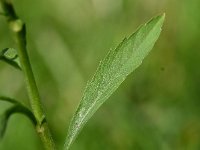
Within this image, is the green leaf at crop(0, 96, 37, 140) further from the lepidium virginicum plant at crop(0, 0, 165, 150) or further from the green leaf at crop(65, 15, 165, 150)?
the green leaf at crop(65, 15, 165, 150)

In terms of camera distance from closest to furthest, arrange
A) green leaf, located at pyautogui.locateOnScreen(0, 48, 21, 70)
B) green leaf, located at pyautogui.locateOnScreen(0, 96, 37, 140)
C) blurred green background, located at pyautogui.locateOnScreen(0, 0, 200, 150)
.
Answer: green leaf, located at pyautogui.locateOnScreen(0, 96, 37, 140) → green leaf, located at pyautogui.locateOnScreen(0, 48, 21, 70) → blurred green background, located at pyautogui.locateOnScreen(0, 0, 200, 150)

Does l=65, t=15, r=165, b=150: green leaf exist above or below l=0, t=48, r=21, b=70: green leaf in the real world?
above

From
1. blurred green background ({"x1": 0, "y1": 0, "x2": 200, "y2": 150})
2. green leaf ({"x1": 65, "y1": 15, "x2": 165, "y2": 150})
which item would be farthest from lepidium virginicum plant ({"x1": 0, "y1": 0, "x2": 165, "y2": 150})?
blurred green background ({"x1": 0, "y1": 0, "x2": 200, "y2": 150})

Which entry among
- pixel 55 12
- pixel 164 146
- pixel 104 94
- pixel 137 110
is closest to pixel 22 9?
pixel 55 12

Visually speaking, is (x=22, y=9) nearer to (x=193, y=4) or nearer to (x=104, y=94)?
(x=193, y=4)

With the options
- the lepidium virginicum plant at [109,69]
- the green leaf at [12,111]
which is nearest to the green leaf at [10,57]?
the lepidium virginicum plant at [109,69]

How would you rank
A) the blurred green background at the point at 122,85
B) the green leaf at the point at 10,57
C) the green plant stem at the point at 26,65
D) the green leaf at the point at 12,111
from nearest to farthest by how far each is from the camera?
the green plant stem at the point at 26,65 < the green leaf at the point at 12,111 < the green leaf at the point at 10,57 < the blurred green background at the point at 122,85

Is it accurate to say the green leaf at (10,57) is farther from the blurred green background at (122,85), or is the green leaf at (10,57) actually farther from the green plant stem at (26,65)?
the blurred green background at (122,85)
